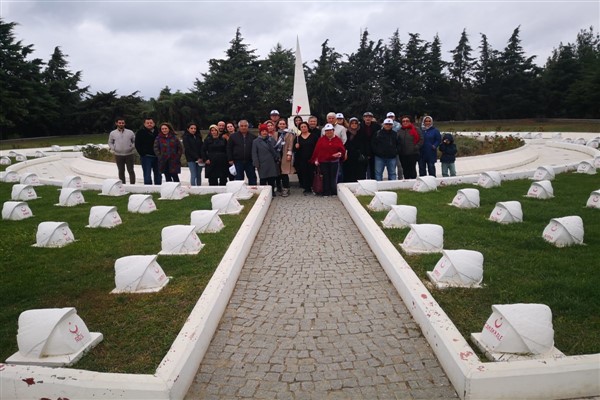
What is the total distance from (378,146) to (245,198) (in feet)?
11.3

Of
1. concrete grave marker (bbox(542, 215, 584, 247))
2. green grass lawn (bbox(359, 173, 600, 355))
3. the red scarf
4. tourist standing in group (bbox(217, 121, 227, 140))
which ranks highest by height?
tourist standing in group (bbox(217, 121, 227, 140))

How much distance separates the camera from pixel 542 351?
3.61 m

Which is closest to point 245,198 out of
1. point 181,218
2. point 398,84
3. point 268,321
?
point 181,218

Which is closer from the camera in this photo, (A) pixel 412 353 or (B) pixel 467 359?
(B) pixel 467 359

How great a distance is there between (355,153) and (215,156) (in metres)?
A: 3.55

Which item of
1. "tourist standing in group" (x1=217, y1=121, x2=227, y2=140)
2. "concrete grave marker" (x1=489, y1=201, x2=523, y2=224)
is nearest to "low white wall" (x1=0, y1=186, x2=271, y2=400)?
"concrete grave marker" (x1=489, y1=201, x2=523, y2=224)

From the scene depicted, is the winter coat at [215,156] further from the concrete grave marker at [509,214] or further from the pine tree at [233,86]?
the pine tree at [233,86]

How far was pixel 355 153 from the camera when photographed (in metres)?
11.1

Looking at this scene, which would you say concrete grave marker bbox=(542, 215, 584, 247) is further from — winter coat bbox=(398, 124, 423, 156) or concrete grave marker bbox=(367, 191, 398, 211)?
winter coat bbox=(398, 124, 423, 156)

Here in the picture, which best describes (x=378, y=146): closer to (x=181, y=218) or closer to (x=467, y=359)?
(x=181, y=218)

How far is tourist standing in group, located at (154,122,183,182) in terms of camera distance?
1115 centimetres

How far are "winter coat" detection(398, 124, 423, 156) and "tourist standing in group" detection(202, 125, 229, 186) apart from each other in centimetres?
446

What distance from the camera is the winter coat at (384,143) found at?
34.8 ft

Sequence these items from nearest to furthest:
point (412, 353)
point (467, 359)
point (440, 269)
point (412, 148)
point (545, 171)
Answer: point (467, 359), point (412, 353), point (440, 269), point (412, 148), point (545, 171)
